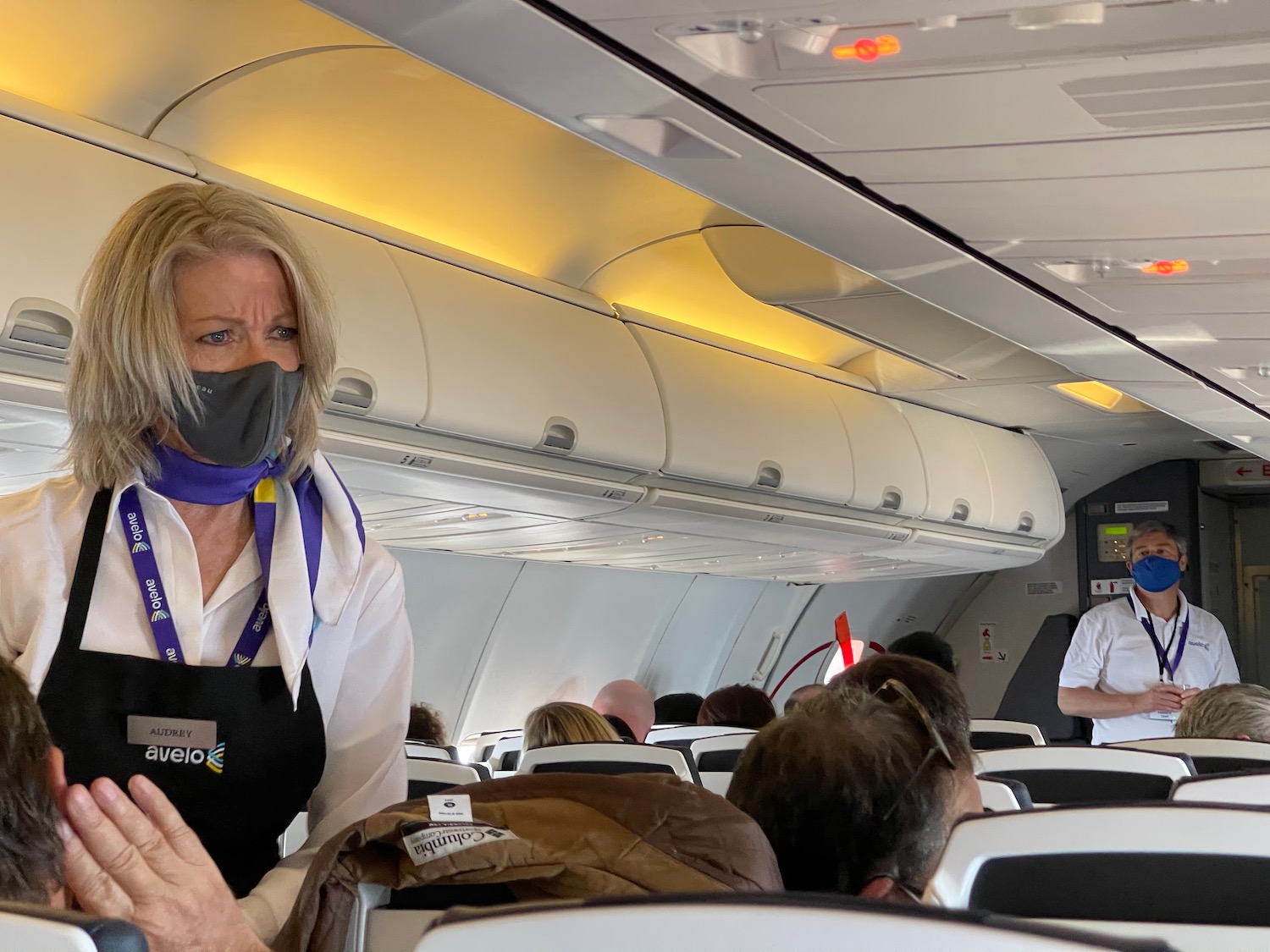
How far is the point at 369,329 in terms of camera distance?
5.33 meters

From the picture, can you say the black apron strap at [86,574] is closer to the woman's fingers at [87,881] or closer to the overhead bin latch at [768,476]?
the woman's fingers at [87,881]

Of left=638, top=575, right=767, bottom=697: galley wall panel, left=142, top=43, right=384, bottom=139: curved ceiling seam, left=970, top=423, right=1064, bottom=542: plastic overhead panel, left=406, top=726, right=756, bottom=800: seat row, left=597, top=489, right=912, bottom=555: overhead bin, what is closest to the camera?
left=406, top=726, right=756, bottom=800: seat row

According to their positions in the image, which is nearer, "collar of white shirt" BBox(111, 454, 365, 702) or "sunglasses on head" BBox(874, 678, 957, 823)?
"collar of white shirt" BBox(111, 454, 365, 702)

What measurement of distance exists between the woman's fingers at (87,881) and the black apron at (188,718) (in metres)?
0.42

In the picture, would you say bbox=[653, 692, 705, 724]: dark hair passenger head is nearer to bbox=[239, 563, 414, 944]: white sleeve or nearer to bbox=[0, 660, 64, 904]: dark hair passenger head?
bbox=[239, 563, 414, 944]: white sleeve

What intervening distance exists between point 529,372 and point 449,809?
4.61 m

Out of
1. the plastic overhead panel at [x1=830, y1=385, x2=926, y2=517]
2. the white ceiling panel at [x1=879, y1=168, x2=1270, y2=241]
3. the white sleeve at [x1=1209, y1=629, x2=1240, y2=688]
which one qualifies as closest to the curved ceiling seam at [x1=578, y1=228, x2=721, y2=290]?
the plastic overhead panel at [x1=830, y1=385, x2=926, y2=517]

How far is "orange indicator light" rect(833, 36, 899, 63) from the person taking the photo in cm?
293

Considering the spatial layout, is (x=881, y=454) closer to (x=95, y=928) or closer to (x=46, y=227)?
(x=46, y=227)

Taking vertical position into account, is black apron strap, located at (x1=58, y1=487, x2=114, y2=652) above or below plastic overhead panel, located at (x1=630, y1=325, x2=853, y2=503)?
below

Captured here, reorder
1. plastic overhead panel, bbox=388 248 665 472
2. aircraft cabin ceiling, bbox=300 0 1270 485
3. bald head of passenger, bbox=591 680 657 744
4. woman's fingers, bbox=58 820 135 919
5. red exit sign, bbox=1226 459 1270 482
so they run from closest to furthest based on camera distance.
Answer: woman's fingers, bbox=58 820 135 919 < aircraft cabin ceiling, bbox=300 0 1270 485 < plastic overhead panel, bbox=388 248 665 472 < bald head of passenger, bbox=591 680 657 744 < red exit sign, bbox=1226 459 1270 482

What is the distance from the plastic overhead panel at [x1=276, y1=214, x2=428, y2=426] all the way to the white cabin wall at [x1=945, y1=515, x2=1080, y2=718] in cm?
1183

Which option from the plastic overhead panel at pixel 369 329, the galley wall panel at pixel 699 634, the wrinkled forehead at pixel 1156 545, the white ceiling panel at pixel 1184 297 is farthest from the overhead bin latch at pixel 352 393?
the galley wall panel at pixel 699 634

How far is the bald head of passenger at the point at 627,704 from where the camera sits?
36.8ft
